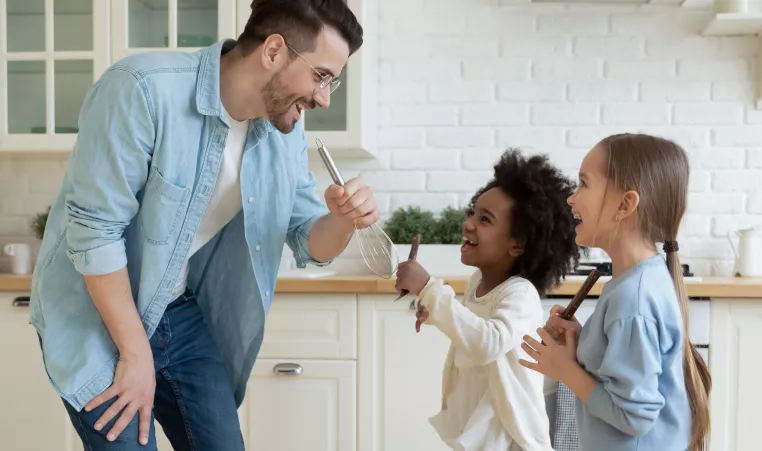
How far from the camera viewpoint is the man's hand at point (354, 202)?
141 cm

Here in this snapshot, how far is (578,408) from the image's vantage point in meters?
1.41

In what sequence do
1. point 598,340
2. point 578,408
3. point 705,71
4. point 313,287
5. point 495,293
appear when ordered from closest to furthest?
point 598,340 → point 578,408 → point 495,293 → point 313,287 → point 705,71

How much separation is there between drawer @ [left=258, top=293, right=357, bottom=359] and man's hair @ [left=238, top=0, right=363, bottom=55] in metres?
1.13

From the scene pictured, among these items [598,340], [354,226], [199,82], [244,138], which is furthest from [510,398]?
[199,82]

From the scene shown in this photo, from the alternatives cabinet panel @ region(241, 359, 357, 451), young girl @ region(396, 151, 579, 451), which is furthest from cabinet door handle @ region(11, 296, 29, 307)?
young girl @ region(396, 151, 579, 451)

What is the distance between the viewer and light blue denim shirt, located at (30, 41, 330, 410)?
1.27m

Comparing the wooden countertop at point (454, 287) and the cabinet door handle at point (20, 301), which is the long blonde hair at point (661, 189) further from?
the cabinet door handle at point (20, 301)

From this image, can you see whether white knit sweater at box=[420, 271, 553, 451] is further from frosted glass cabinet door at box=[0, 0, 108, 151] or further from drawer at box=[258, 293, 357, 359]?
frosted glass cabinet door at box=[0, 0, 108, 151]

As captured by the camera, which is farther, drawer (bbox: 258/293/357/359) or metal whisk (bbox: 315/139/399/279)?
drawer (bbox: 258/293/357/359)

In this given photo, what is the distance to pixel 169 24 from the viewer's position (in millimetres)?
2701

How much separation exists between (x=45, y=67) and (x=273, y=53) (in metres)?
1.70

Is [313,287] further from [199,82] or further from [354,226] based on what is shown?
[199,82]

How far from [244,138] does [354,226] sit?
0.88 ft

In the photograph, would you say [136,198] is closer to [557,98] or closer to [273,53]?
[273,53]
